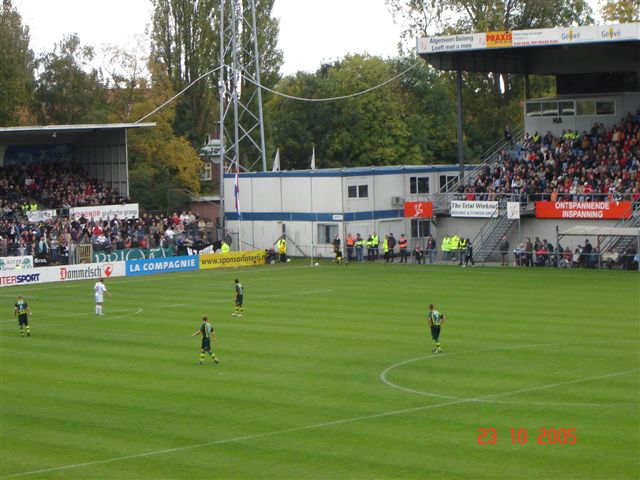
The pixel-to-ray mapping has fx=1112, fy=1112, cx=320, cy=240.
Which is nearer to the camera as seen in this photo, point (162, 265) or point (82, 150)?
point (162, 265)

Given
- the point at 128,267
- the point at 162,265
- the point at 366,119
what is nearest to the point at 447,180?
the point at 162,265

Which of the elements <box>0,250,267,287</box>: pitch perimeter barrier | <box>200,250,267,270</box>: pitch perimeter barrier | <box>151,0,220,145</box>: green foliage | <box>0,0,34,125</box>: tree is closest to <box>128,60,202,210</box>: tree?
<box>151,0,220,145</box>: green foliage

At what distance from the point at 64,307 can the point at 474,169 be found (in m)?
31.3

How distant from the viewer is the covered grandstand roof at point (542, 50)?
59.6 m

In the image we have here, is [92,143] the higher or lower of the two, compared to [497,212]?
higher

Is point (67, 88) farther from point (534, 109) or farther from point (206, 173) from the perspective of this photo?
point (534, 109)

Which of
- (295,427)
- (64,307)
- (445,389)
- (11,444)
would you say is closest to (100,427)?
(11,444)

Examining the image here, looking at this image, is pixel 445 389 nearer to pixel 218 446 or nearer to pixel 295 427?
pixel 295 427

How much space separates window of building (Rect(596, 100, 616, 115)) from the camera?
218 ft

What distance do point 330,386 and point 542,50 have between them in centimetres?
4506

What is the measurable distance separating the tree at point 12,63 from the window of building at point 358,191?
31.4m

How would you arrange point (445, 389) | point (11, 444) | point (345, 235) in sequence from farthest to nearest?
point (345, 235), point (445, 389), point (11, 444)

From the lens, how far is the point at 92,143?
78.4m

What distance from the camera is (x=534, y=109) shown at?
69.6 metres
